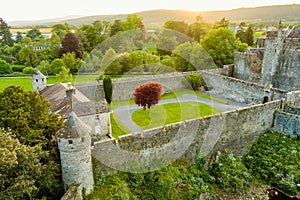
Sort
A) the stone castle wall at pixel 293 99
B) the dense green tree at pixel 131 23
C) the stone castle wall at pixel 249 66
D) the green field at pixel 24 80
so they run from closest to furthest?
the stone castle wall at pixel 293 99 < the stone castle wall at pixel 249 66 < the green field at pixel 24 80 < the dense green tree at pixel 131 23

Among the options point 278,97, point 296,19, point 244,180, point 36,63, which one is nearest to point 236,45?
point 278,97

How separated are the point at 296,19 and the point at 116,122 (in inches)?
4739

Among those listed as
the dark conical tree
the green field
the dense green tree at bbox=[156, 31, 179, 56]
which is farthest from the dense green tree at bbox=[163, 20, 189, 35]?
the dark conical tree

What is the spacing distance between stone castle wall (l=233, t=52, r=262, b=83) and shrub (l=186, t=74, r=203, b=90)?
4671 millimetres

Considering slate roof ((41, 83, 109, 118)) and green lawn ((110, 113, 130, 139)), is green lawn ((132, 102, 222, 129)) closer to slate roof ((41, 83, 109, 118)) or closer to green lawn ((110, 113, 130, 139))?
green lawn ((110, 113, 130, 139))

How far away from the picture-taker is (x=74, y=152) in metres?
9.11

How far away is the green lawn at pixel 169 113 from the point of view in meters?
18.0

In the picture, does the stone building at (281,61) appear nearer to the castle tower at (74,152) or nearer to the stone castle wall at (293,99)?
the stone castle wall at (293,99)

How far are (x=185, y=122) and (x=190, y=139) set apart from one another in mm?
1001

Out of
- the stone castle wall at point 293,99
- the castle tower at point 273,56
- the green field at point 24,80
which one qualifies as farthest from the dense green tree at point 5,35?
the stone castle wall at point 293,99

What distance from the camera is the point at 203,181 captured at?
12453 millimetres

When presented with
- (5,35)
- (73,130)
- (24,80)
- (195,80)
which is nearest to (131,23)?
(24,80)

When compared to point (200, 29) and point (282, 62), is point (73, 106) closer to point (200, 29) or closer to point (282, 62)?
point (282, 62)

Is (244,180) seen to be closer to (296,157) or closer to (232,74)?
(296,157)
